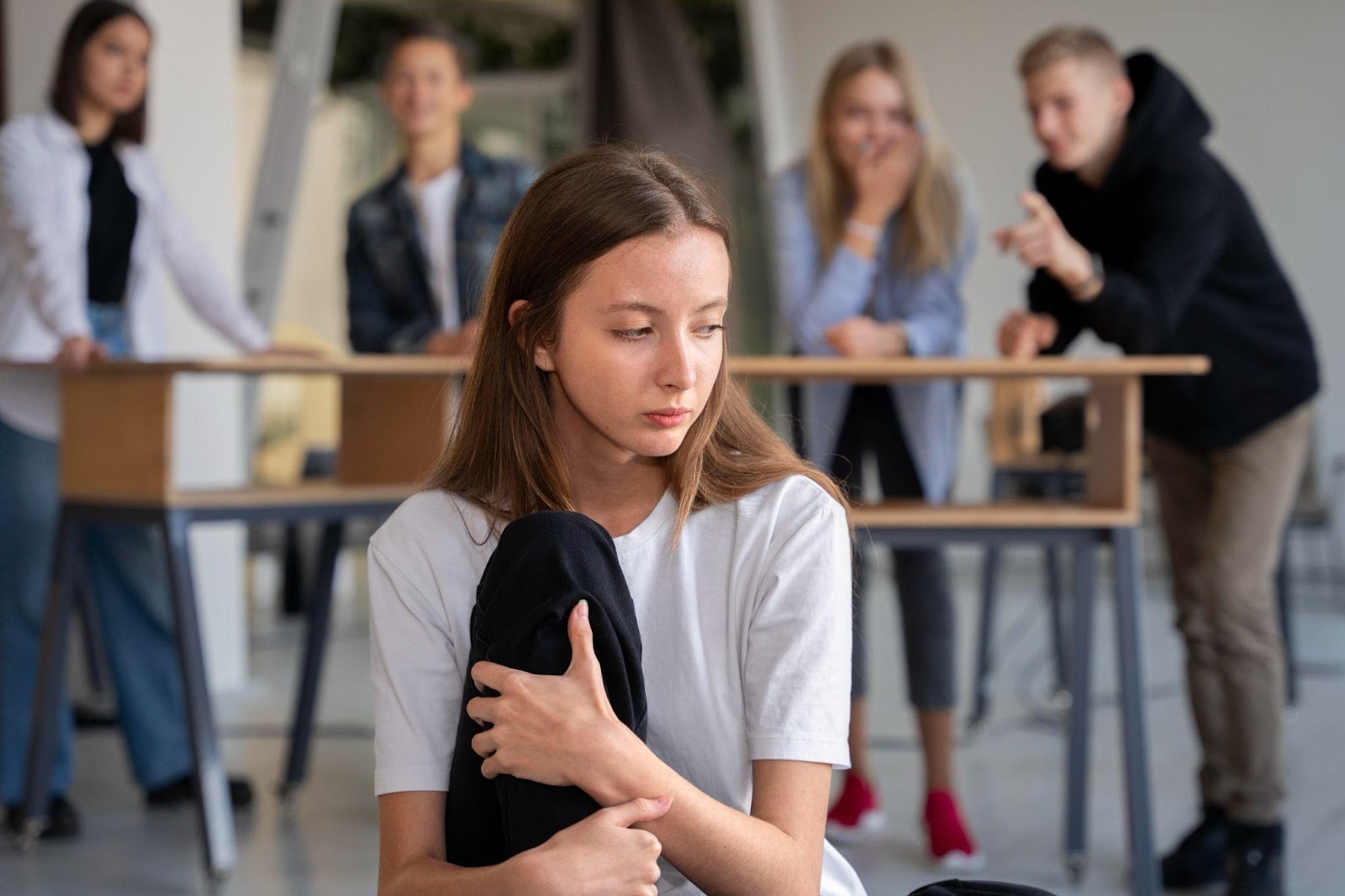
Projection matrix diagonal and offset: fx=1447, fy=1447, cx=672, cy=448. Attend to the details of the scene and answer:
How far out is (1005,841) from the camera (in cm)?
259

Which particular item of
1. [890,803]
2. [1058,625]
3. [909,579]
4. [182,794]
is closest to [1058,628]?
[1058,625]

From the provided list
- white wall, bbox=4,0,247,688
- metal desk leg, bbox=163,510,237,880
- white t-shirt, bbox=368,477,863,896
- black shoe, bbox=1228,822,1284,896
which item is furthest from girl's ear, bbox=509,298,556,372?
white wall, bbox=4,0,247,688

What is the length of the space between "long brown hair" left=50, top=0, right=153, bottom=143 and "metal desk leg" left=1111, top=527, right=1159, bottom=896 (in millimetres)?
1968

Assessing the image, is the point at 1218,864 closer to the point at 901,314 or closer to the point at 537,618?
the point at 901,314

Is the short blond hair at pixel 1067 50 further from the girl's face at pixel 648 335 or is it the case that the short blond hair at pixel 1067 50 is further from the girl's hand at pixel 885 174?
the girl's face at pixel 648 335

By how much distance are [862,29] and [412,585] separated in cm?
666

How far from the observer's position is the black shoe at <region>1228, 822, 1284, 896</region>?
2211 mm

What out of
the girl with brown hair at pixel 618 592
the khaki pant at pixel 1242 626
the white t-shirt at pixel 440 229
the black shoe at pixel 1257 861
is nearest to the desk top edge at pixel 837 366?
the khaki pant at pixel 1242 626

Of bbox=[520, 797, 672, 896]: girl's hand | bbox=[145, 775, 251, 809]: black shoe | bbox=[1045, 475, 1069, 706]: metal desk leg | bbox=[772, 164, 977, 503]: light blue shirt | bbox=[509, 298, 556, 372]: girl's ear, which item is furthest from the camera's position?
bbox=[1045, 475, 1069, 706]: metal desk leg

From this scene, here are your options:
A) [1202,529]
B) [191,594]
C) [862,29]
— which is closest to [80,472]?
[191,594]

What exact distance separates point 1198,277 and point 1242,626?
0.56 m

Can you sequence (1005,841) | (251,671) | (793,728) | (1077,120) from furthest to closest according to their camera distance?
(251,671) → (1005,841) → (1077,120) → (793,728)

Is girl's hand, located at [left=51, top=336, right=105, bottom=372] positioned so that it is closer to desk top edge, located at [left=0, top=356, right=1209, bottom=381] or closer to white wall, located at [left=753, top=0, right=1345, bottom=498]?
desk top edge, located at [left=0, top=356, right=1209, bottom=381]

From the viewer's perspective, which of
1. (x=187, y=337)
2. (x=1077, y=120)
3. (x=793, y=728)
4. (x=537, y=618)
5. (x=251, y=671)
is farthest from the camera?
(x=251, y=671)
